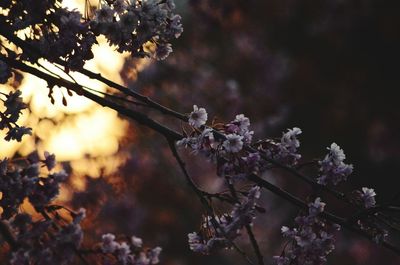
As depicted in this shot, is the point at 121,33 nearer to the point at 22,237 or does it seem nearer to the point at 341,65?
the point at 22,237

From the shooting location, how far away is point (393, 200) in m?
2.46

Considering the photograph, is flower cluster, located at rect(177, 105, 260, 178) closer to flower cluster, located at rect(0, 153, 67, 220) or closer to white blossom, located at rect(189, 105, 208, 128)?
white blossom, located at rect(189, 105, 208, 128)

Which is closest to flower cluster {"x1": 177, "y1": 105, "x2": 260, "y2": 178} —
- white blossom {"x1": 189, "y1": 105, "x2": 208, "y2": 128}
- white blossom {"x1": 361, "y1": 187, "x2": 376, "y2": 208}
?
white blossom {"x1": 189, "y1": 105, "x2": 208, "y2": 128}

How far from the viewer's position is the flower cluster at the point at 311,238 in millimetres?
2697

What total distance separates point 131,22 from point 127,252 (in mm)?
1076

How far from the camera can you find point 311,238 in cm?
271

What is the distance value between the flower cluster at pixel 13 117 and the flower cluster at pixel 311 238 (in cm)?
129

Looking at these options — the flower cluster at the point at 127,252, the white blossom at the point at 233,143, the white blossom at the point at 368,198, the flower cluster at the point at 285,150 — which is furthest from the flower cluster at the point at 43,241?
the white blossom at the point at 368,198

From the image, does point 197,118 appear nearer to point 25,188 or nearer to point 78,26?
point 78,26

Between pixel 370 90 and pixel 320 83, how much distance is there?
44.8 inches

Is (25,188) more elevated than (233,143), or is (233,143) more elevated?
(233,143)

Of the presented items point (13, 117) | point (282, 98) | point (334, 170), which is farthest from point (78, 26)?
point (282, 98)

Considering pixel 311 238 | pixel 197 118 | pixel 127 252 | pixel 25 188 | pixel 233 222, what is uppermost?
pixel 197 118

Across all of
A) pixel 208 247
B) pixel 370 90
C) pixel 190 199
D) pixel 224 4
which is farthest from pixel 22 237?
pixel 370 90
